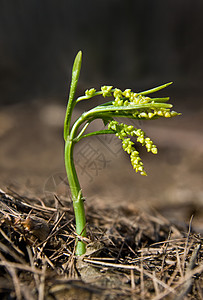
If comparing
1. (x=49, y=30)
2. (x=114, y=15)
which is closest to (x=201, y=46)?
(x=114, y=15)

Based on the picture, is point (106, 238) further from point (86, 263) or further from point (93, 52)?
point (93, 52)

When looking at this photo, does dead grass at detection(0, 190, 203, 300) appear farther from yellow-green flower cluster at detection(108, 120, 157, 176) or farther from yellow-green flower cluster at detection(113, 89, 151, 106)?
yellow-green flower cluster at detection(113, 89, 151, 106)

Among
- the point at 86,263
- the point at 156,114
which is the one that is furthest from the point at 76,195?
the point at 156,114

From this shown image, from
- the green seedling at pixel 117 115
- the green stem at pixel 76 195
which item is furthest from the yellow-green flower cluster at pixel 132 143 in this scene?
the green stem at pixel 76 195

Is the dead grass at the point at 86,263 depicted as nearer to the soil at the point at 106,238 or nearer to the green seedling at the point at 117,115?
the soil at the point at 106,238

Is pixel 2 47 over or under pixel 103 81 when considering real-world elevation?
over

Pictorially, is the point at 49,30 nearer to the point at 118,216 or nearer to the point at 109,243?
the point at 118,216

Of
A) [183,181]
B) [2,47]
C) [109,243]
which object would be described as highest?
[2,47]
